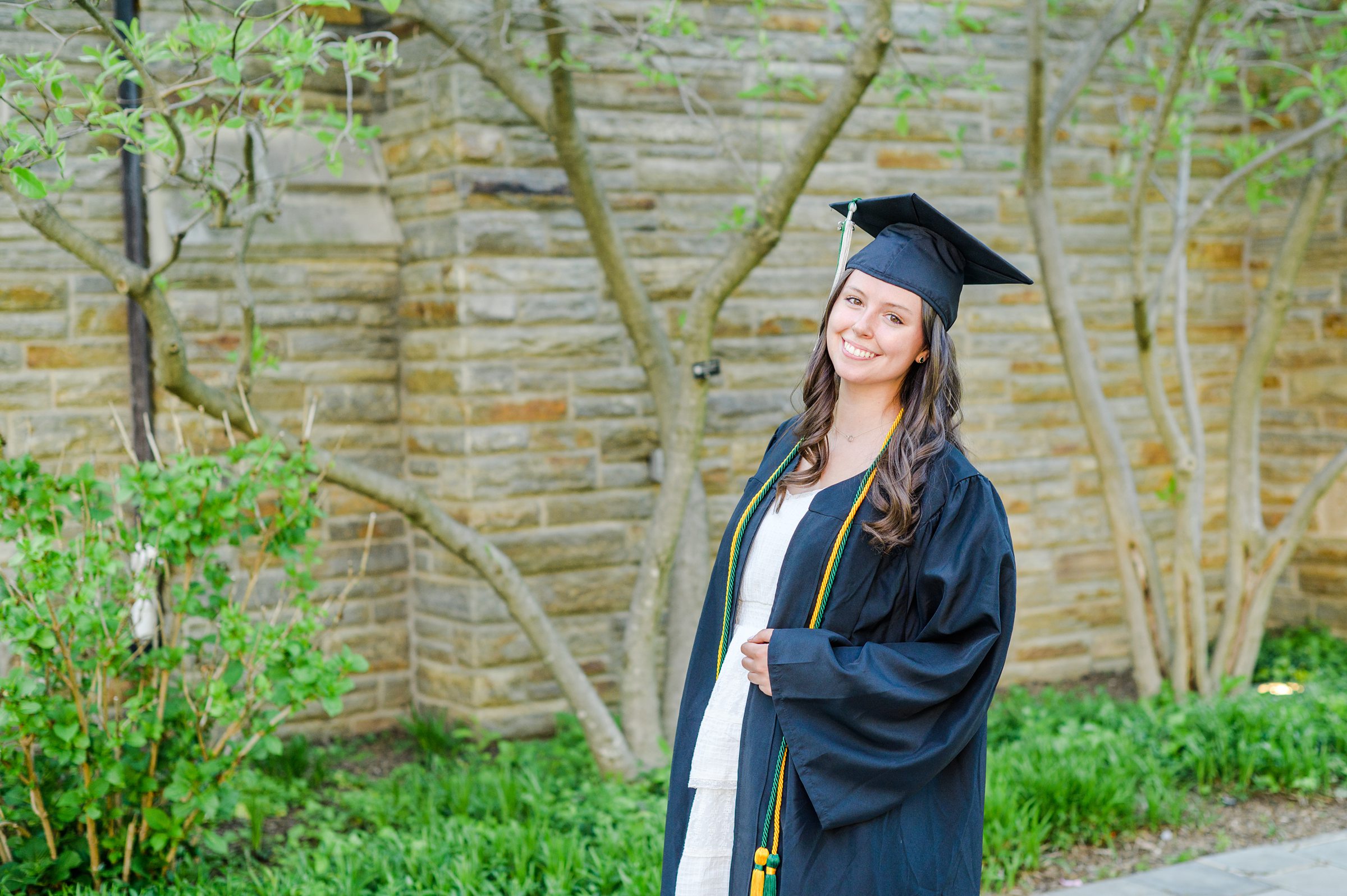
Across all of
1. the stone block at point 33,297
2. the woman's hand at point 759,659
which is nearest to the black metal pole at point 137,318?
the stone block at point 33,297

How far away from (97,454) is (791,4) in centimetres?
356

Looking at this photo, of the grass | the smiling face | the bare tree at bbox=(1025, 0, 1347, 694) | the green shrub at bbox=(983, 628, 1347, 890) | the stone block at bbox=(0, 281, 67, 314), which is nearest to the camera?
the smiling face

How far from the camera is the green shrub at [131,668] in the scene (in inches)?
131

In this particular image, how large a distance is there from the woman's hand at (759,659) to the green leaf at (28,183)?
192 cm

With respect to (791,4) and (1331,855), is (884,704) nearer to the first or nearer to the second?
(1331,855)

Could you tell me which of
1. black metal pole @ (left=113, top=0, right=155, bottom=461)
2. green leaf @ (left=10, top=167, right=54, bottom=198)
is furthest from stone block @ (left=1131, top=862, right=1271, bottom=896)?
black metal pole @ (left=113, top=0, right=155, bottom=461)

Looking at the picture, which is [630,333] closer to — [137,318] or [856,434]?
[137,318]

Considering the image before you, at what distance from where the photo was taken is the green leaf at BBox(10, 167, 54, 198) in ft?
9.26

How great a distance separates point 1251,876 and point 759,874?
244 centimetres

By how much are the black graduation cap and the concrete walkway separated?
228cm

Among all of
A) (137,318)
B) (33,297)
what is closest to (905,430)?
(137,318)

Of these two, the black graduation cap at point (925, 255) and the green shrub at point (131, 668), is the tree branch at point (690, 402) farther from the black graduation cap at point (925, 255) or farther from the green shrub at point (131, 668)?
the black graduation cap at point (925, 255)

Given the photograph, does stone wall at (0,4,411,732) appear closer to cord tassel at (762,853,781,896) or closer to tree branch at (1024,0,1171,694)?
tree branch at (1024,0,1171,694)

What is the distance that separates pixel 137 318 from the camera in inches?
197
